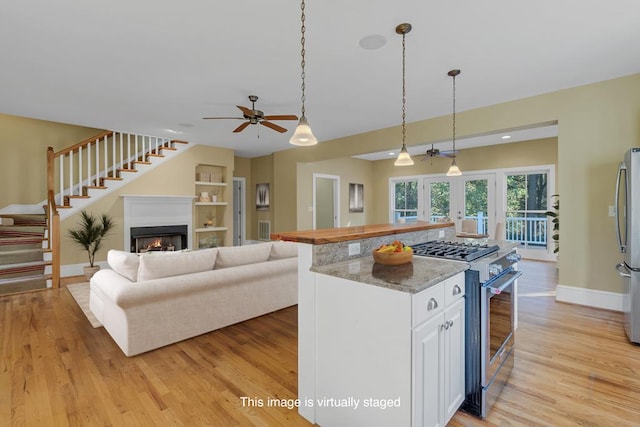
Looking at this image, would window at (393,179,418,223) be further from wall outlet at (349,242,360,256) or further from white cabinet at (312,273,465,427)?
white cabinet at (312,273,465,427)

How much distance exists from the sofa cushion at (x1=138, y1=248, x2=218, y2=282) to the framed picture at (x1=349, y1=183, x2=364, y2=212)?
632cm

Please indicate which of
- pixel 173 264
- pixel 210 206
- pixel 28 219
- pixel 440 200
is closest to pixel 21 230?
pixel 28 219

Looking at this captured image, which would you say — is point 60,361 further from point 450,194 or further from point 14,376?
point 450,194

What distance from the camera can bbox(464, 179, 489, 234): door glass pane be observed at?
7430 millimetres

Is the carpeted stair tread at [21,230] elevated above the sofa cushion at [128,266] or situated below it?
above

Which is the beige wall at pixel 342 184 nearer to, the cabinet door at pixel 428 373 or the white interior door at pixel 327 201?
the white interior door at pixel 327 201

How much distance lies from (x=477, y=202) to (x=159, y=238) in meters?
7.40

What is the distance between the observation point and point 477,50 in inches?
113

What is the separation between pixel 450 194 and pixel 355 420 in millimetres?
7338

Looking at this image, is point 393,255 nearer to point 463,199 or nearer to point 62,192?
point 62,192

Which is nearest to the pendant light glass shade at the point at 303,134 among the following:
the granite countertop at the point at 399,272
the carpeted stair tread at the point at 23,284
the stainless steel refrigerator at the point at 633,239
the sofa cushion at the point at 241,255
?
the granite countertop at the point at 399,272

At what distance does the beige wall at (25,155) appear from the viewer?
222 inches

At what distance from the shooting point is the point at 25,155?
229 inches

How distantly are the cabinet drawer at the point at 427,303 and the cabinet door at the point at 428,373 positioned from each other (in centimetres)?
3
